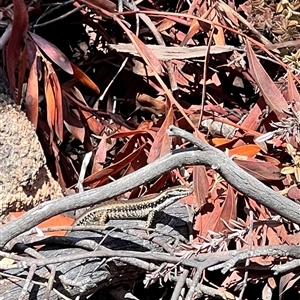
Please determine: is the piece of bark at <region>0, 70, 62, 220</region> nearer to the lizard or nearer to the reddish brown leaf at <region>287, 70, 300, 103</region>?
the lizard

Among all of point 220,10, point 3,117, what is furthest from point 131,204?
point 220,10

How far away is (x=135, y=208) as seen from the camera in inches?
71.8

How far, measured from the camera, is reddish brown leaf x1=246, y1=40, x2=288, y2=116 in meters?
1.75

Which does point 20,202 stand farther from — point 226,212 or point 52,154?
point 226,212

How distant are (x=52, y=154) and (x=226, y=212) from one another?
1.98 feet

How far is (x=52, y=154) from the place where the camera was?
2020 millimetres

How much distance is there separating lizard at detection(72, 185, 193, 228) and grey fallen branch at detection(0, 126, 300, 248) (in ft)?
1.09

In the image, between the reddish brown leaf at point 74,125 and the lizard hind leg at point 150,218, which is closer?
the lizard hind leg at point 150,218

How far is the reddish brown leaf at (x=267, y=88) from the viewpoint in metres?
1.75

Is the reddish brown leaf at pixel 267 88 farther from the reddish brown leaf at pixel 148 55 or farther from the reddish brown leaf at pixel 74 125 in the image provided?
the reddish brown leaf at pixel 74 125

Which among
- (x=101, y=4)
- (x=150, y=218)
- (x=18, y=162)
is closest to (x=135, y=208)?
(x=150, y=218)

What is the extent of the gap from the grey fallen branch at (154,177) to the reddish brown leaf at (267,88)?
1.25ft

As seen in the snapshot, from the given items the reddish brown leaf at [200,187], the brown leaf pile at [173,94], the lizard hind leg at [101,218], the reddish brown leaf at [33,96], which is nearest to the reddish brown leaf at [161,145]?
the brown leaf pile at [173,94]

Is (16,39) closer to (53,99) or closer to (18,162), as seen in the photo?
(53,99)
